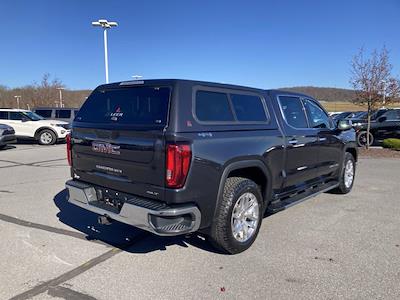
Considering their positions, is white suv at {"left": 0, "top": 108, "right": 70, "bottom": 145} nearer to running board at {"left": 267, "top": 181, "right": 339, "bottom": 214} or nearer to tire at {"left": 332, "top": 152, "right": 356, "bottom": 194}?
tire at {"left": 332, "top": 152, "right": 356, "bottom": 194}

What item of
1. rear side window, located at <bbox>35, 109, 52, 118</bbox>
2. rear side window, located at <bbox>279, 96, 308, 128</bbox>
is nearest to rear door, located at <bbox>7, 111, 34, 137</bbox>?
rear side window, located at <bbox>35, 109, 52, 118</bbox>

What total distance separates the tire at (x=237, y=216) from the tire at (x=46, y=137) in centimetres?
1538

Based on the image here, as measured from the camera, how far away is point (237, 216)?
415 cm

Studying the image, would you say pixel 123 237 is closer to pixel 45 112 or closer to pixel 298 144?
pixel 298 144

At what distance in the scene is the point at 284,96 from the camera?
17.4 feet

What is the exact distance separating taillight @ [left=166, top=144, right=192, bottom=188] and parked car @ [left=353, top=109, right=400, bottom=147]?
1530cm

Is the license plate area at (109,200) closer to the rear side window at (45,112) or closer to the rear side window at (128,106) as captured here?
the rear side window at (128,106)

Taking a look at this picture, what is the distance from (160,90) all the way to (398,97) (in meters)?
13.6

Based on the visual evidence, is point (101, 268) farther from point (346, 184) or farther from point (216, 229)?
point (346, 184)

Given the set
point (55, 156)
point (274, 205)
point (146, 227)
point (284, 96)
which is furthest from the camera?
point (55, 156)

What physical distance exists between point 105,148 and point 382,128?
1634 cm

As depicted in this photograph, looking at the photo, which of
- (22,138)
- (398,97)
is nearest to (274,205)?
(398,97)

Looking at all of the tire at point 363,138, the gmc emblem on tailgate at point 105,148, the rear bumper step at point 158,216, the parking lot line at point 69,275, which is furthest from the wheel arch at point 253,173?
the tire at point 363,138

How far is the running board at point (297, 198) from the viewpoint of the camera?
15.6 ft
